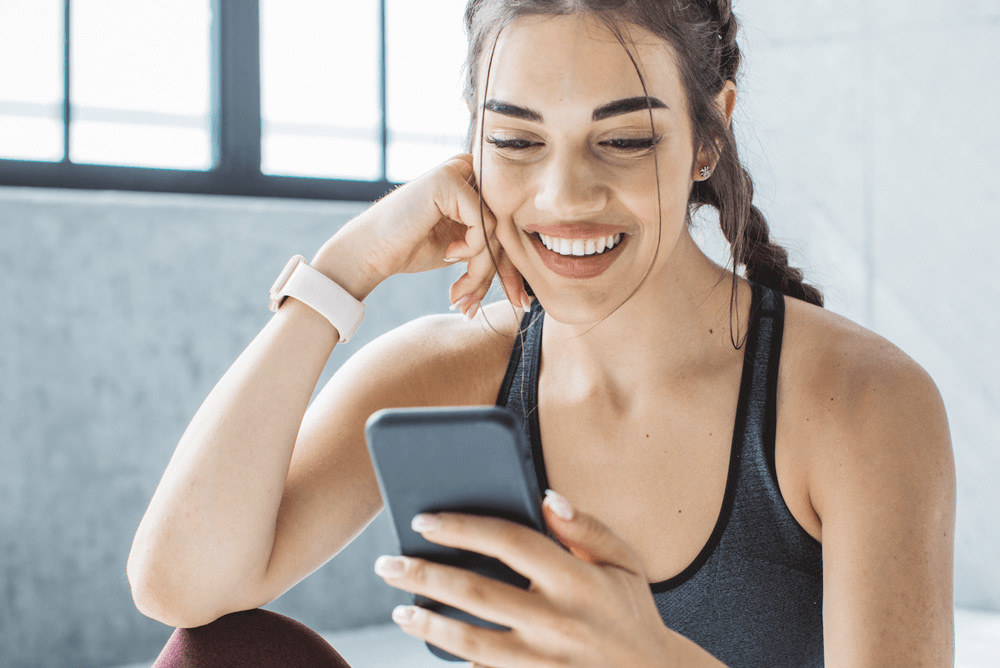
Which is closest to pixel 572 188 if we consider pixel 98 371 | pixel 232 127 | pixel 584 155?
pixel 584 155

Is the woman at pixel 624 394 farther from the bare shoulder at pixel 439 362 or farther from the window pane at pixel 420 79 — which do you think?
the window pane at pixel 420 79

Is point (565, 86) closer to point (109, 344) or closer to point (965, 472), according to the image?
point (109, 344)

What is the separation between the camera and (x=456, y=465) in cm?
74

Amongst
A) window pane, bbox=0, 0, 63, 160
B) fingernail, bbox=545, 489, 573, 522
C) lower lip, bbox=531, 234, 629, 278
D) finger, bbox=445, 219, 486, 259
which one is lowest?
fingernail, bbox=545, 489, 573, 522

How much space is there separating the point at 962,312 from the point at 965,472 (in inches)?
21.4

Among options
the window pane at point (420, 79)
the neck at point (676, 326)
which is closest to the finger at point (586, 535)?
the neck at point (676, 326)

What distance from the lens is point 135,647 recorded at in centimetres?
262

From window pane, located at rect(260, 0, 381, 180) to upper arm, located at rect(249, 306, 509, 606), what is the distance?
183cm

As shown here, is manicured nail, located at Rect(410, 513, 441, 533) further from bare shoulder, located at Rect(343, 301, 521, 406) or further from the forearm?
bare shoulder, located at Rect(343, 301, 521, 406)

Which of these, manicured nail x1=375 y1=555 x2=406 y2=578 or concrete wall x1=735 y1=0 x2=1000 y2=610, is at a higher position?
concrete wall x1=735 y1=0 x2=1000 y2=610

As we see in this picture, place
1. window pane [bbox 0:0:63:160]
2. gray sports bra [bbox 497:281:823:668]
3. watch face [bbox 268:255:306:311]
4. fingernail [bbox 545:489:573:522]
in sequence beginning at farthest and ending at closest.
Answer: window pane [bbox 0:0:63:160], watch face [bbox 268:255:306:311], gray sports bra [bbox 497:281:823:668], fingernail [bbox 545:489:573:522]

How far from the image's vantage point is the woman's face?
3.52ft

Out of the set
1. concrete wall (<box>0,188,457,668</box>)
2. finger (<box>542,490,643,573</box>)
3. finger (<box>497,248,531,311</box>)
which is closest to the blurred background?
concrete wall (<box>0,188,457,668</box>)

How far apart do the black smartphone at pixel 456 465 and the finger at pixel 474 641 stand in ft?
0.14
